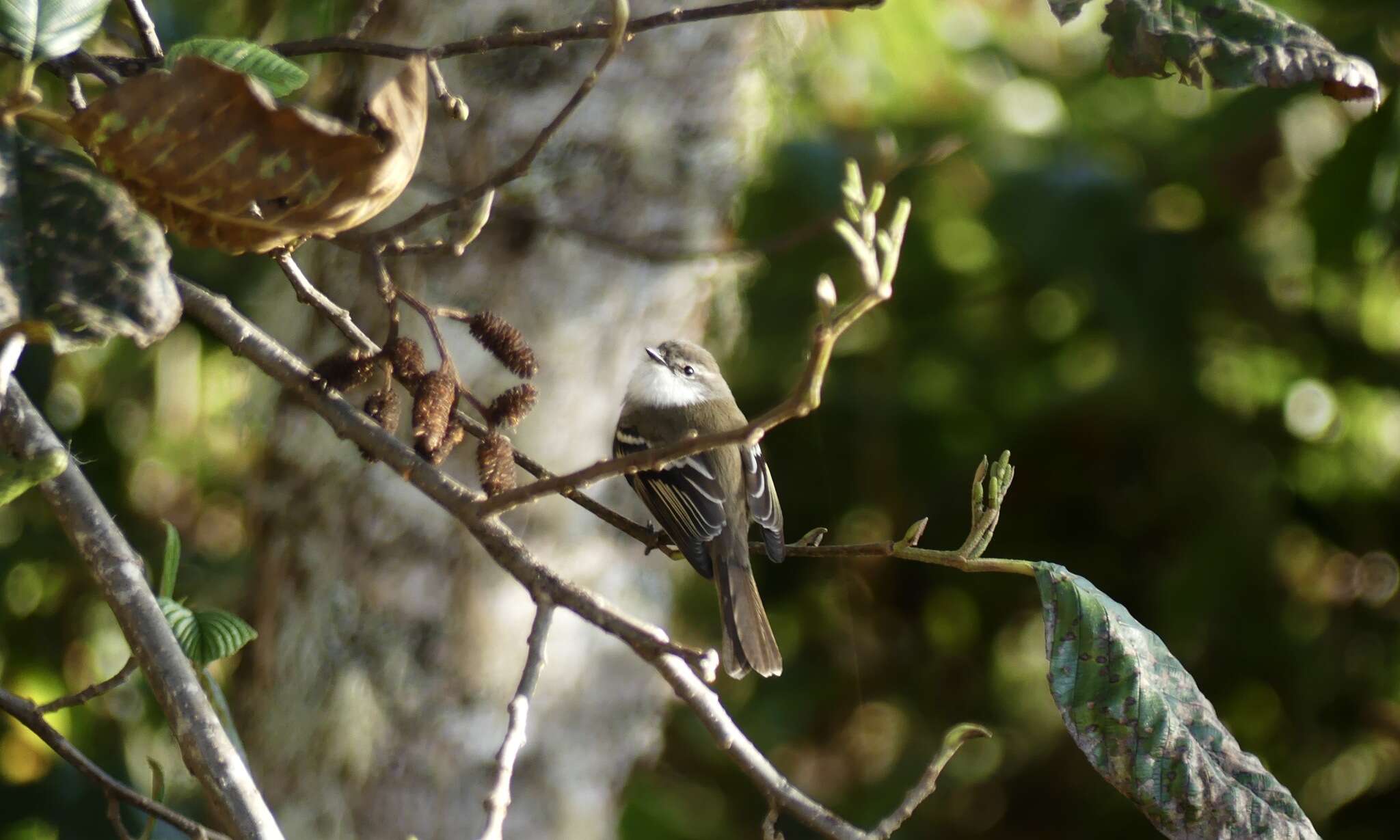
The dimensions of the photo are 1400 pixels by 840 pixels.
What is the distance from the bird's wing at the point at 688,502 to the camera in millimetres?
2609

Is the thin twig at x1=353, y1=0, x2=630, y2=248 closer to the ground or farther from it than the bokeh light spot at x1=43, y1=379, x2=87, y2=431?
farther from it

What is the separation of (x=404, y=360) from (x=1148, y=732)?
35.9 inches

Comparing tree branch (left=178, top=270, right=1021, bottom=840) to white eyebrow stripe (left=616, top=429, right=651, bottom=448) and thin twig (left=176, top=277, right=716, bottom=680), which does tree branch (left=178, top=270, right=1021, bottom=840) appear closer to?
thin twig (left=176, top=277, right=716, bottom=680)

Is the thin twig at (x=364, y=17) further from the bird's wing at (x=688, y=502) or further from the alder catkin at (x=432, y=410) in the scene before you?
the bird's wing at (x=688, y=502)

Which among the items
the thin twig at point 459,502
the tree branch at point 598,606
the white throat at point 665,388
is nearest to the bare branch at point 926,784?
the tree branch at point 598,606

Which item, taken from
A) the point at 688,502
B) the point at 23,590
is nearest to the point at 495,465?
the point at 688,502

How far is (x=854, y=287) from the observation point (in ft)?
16.5

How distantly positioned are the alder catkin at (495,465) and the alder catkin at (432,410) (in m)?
0.06

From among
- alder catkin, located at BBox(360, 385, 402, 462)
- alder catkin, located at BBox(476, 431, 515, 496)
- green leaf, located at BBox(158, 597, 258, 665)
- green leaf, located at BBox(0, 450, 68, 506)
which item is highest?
green leaf, located at BBox(0, 450, 68, 506)

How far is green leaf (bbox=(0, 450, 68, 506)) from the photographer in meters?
1.13

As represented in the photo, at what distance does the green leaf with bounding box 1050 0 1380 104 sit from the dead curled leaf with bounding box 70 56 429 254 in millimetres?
760

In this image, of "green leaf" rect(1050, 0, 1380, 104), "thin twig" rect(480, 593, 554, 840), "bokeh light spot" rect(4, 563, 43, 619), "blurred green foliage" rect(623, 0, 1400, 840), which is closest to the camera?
"thin twig" rect(480, 593, 554, 840)

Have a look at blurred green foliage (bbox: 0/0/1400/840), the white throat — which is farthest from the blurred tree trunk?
blurred green foliage (bbox: 0/0/1400/840)

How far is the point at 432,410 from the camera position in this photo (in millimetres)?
1405
